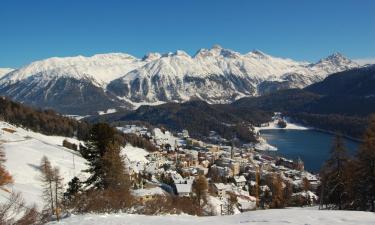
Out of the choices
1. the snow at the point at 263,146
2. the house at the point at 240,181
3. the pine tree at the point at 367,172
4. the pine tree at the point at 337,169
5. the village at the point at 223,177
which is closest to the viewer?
the pine tree at the point at 367,172

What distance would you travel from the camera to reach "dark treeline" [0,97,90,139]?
357ft

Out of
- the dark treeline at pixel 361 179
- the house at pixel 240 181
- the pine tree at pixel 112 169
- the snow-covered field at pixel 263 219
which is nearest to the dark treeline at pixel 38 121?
the house at pixel 240 181

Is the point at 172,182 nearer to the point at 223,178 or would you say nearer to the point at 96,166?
the point at 223,178

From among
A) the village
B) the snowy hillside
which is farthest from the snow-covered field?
the village

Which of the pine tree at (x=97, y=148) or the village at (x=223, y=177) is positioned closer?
the pine tree at (x=97, y=148)

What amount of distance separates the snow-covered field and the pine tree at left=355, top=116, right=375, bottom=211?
1198 cm

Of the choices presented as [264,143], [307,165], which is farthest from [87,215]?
[264,143]

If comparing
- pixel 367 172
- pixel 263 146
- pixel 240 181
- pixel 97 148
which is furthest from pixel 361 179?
pixel 263 146

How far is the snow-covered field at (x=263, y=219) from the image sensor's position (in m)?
12.8

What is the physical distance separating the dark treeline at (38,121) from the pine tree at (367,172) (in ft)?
289

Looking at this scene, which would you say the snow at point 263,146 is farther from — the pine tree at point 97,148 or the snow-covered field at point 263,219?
the snow-covered field at point 263,219

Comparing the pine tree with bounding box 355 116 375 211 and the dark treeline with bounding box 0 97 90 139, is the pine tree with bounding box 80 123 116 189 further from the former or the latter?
the dark treeline with bounding box 0 97 90 139

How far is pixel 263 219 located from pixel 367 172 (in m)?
14.3

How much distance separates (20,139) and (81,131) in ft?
134
